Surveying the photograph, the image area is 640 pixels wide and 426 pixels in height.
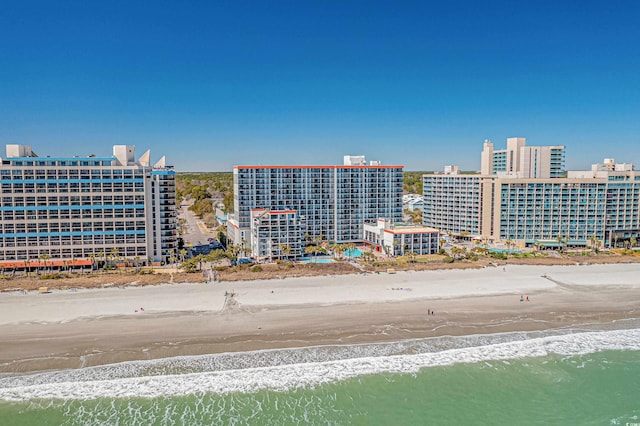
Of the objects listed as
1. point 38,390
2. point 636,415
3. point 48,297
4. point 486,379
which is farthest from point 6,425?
point 636,415

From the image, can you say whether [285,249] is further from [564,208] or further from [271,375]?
[564,208]

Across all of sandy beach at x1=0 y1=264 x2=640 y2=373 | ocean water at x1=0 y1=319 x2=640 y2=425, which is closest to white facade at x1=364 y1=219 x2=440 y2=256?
sandy beach at x1=0 y1=264 x2=640 y2=373

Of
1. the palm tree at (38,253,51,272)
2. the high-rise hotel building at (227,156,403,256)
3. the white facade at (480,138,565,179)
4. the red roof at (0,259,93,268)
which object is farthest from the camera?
the white facade at (480,138,565,179)

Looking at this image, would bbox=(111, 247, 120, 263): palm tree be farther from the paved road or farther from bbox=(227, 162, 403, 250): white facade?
the paved road

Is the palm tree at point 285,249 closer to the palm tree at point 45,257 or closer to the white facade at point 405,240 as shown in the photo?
the white facade at point 405,240

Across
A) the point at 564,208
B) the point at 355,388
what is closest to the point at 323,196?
the point at 564,208

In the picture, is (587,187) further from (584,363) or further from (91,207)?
(91,207)

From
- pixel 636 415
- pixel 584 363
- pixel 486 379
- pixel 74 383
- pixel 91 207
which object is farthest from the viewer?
pixel 91 207
